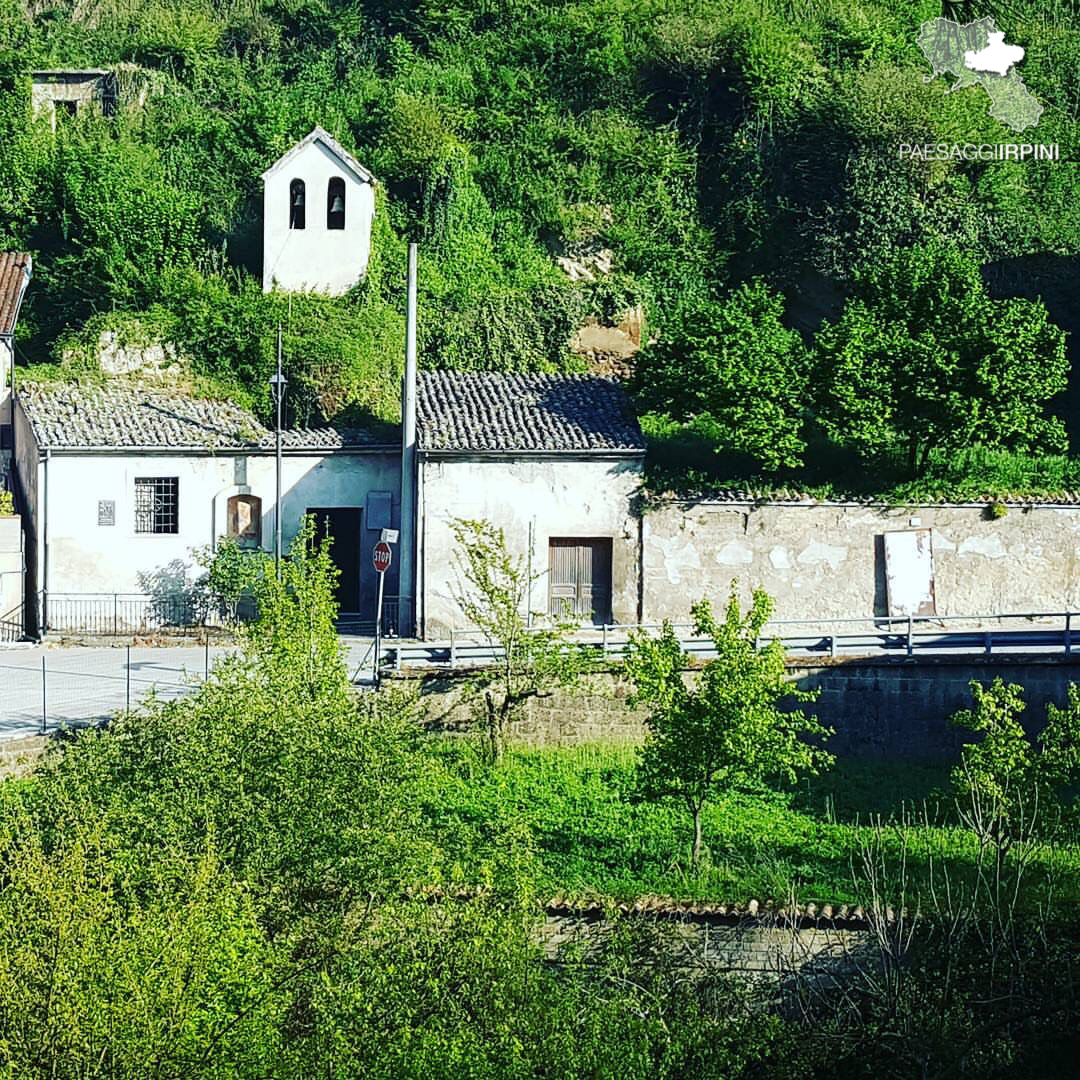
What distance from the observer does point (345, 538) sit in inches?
1465

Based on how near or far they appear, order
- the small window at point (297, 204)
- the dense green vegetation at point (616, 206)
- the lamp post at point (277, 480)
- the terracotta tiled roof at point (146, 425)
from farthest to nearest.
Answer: the small window at point (297, 204) < the dense green vegetation at point (616, 206) < the terracotta tiled roof at point (146, 425) < the lamp post at point (277, 480)

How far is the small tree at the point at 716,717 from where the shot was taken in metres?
26.9

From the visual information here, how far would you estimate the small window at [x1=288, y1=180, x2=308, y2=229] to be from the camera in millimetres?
44031

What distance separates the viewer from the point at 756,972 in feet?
79.3

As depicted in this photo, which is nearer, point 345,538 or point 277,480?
point 277,480

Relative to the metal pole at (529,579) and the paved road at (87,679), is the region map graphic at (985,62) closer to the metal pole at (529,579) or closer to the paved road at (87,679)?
the metal pole at (529,579)

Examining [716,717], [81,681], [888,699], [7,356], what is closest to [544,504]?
[888,699]

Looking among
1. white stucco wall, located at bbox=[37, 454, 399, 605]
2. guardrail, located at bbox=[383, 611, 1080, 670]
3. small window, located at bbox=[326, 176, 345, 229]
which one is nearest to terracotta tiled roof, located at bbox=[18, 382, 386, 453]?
white stucco wall, located at bbox=[37, 454, 399, 605]

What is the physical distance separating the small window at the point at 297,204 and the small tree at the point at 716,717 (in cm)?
1976

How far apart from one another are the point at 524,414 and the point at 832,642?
8.29m

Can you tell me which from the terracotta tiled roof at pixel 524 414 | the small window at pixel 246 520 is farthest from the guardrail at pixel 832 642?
the small window at pixel 246 520

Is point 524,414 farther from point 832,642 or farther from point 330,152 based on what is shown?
point 330,152

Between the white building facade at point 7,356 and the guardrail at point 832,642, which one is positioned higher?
the white building facade at point 7,356

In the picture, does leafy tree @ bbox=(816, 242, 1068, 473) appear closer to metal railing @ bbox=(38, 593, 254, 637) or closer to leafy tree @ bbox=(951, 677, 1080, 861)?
leafy tree @ bbox=(951, 677, 1080, 861)
